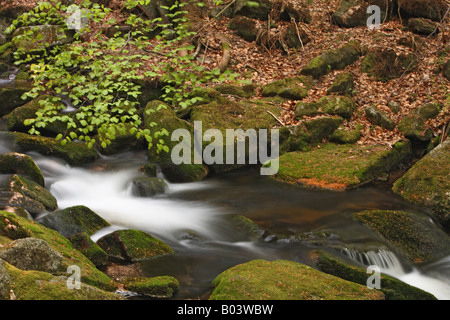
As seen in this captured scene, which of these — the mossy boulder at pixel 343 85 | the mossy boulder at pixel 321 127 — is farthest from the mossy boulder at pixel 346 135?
the mossy boulder at pixel 343 85

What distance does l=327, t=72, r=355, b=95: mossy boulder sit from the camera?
1191 centimetres

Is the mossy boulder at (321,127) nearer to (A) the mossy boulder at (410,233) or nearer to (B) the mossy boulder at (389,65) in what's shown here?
(B) the mossy boulder at (389,65)

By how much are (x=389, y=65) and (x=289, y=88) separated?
355cm

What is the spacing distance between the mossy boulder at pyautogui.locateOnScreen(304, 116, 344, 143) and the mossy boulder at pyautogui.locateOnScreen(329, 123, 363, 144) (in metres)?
0.15

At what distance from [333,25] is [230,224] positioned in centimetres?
1102

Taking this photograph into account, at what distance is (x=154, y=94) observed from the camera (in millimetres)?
12086

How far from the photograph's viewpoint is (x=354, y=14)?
1509 cm

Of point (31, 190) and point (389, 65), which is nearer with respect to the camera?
point (31, 190)

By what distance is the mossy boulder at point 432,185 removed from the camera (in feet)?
25.5

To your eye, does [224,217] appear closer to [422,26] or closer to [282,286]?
[282,286]

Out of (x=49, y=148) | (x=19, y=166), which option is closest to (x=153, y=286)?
(x=19, y=166)

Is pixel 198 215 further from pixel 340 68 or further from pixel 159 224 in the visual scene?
pixel 340 68
